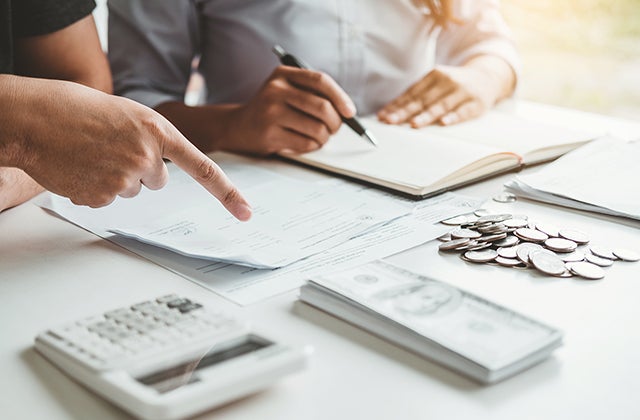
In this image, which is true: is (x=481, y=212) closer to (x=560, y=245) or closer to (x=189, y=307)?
(x=560, y=245)

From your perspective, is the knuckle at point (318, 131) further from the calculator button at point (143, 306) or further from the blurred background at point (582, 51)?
the blurred background at point (582, 51)

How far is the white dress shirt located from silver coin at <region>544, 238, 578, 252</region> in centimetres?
79

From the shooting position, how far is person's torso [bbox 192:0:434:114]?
4.80 feet

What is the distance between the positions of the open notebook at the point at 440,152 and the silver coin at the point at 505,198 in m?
0.06

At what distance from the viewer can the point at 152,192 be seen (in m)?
1.03

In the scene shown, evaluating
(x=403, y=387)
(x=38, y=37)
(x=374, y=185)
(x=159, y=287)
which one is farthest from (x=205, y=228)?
(x=38, y=37)

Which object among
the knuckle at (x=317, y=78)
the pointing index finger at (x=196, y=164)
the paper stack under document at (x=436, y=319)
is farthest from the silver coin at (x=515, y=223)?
the knuckle at (x=317, y=78)

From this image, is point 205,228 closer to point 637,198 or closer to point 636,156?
point 637,198

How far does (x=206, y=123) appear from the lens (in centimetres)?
129

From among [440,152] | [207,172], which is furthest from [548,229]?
[207,172]

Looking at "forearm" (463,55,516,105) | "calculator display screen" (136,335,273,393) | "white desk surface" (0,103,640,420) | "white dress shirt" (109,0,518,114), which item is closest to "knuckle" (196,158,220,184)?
"white desk surface" (0,103,640,420)

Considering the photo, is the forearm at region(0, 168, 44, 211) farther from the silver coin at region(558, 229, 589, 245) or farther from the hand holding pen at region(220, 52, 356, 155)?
the silver coin at region(558, 229, 589, 245)

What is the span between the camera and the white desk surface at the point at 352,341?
0.54 meters

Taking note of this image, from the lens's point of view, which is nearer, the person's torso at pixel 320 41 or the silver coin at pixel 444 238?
the silver coin at pixel 444 238
